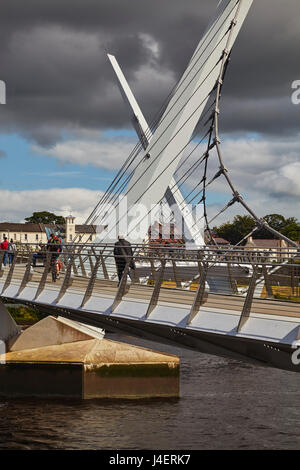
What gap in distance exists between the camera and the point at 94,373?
25.6 metres

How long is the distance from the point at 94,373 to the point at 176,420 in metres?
4.35

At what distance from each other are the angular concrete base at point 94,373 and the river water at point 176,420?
0.59m

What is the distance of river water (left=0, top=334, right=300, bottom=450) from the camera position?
1966 centimetres

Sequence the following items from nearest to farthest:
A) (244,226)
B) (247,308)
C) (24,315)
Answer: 1. (247,308)
2. (24,315)
3. (244,226)

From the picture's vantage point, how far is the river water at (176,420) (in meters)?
19.7

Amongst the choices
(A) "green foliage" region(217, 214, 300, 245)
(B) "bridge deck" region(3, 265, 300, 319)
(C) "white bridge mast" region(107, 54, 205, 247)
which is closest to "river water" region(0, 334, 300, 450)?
(B) "bridge deck" region(3, 265, 300, 319)

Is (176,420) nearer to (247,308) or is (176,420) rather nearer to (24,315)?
(247,308)

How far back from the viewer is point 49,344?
27.8 meters

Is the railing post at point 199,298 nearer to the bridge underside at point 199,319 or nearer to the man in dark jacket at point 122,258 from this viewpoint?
the bridge underside at point 199,319

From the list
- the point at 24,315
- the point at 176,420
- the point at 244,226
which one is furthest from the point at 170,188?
the point at 244,226

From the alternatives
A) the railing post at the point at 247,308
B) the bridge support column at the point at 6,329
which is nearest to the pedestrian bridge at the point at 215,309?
the railing post at the point at 247,308

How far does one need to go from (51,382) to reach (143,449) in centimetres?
740

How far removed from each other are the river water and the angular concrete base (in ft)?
1.92

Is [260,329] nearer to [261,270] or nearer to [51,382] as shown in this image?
[261,270]
